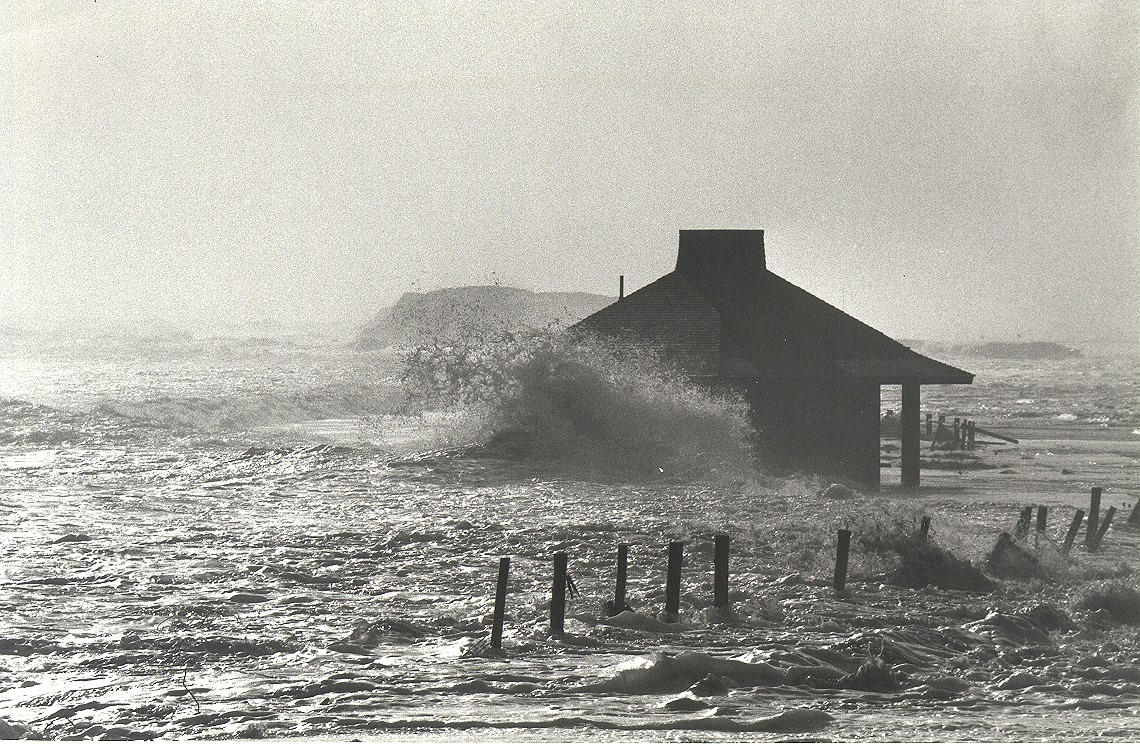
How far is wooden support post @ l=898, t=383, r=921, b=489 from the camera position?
25.9m

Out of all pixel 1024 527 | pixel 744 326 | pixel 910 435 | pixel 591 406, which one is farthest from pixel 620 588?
pixel 591 406

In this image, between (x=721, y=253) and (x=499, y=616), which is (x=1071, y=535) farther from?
(x=721, y=253)

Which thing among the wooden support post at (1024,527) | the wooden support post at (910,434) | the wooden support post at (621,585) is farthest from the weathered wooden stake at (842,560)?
the wooden support post at (910,434)

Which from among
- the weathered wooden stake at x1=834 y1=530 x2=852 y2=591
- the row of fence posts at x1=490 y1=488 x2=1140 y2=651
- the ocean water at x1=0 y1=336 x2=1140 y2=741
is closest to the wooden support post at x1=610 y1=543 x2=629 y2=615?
the row of fence posts at x1=490 y1=488 x2=1140 y2=651

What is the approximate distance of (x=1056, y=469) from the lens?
31297 mm

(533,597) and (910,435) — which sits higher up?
(910,435)

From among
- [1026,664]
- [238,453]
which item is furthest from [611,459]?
[1026,664]

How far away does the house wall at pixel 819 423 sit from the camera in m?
25.0

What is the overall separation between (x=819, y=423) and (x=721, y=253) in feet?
16.0

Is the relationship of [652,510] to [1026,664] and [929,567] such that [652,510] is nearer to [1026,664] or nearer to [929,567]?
[929,567]

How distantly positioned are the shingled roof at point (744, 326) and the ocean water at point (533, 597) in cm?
124

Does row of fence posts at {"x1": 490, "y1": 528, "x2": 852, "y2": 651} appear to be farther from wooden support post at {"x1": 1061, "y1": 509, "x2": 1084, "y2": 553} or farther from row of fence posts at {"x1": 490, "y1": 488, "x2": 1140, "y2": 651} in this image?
wooden support post at {"x1": 1061, "y1": 509, "x2": 1084, "y2": 553}

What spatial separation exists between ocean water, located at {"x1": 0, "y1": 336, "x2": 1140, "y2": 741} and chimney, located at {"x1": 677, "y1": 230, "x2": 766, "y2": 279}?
291 cm

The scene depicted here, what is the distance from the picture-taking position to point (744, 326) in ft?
86.7
